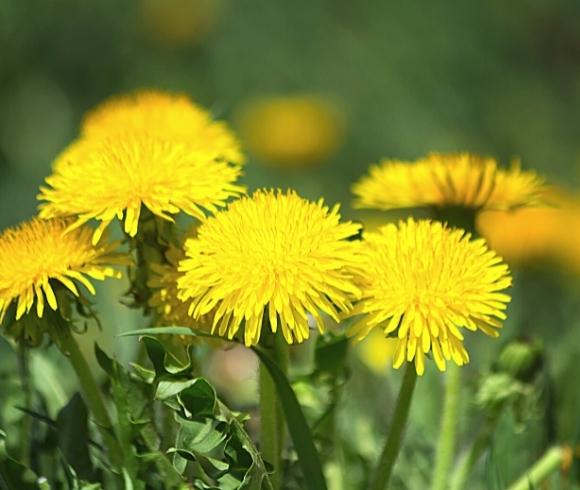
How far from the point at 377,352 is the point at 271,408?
27.4 inches

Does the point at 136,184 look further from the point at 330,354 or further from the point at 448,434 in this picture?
the point at 448,434

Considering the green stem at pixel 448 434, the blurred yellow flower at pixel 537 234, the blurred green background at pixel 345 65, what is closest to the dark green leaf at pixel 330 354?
the green stem at pixel 448 434

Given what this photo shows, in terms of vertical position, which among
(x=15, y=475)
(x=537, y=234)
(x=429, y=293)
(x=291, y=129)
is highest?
(x=291, y=129)

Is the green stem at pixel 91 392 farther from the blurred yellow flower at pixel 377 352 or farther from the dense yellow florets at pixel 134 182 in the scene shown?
the blurred yellow flower at pixel 377 352

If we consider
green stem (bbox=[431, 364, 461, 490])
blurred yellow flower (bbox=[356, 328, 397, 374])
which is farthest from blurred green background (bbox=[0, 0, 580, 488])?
green stem (bbox=[431, 364, 461, 490])

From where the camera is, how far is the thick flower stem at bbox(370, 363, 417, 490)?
32.8 inches

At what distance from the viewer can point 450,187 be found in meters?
0.98

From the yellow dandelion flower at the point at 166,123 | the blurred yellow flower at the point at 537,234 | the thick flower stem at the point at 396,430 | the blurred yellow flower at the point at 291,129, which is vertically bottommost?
the thick flower stem at the point at 396,430

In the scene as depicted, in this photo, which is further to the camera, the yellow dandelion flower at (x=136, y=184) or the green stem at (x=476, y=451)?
the green stem at (x=476, y=451)

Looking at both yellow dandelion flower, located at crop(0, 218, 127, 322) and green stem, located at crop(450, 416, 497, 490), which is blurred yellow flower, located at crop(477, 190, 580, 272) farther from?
yellow dandelion flower, located at crop(0, 218, 127, 322)

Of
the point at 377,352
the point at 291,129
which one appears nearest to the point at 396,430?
the point at 377,352

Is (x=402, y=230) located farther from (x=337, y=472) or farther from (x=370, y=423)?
(x=370, y=423)

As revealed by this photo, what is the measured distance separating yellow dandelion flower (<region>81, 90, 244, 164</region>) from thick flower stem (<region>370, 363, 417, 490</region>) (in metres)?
0.28

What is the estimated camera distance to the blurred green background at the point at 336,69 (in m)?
3.12
